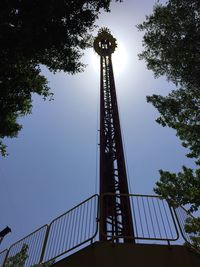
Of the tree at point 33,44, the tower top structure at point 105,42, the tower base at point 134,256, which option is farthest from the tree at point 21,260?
the tower top structure at point 105,42

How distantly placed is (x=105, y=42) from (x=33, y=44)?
20662mm

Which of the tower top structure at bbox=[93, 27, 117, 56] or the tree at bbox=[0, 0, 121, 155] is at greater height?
the tower top structure at bbox=[93, 27, 117, 56]

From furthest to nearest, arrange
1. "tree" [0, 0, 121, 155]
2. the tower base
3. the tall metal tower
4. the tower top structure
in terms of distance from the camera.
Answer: the tower top structure < the tall metal tower < "tree" [0, 0, 121, 155] < the tower base

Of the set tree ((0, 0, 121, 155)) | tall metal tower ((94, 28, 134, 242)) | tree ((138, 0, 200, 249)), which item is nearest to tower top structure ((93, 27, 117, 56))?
tall metal tower ((94, 28, 134, 242))

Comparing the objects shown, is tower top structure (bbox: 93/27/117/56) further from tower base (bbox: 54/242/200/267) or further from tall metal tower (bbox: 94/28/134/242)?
tower base (bbox: 54/242/200/267)

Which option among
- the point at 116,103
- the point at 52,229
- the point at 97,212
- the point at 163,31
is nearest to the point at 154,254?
the point at 97,212

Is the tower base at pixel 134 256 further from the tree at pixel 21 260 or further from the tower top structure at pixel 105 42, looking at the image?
the tower top structure at pixel 105 42

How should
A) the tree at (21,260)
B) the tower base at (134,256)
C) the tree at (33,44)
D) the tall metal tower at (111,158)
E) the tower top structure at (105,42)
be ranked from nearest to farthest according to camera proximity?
the tower base at (134,256)
the tree at (21,260)
the tree at (33,44)
the tall metal tower at (111,158)
the tower top structure at (105,42)

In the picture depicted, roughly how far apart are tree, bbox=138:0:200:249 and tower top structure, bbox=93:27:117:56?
512 inches

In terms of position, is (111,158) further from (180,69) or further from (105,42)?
(105,42)

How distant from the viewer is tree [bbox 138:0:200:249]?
1230 cm

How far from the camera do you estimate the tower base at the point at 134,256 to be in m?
5.56

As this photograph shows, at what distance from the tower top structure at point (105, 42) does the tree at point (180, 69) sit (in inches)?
512

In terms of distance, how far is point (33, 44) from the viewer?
31.3 ft
